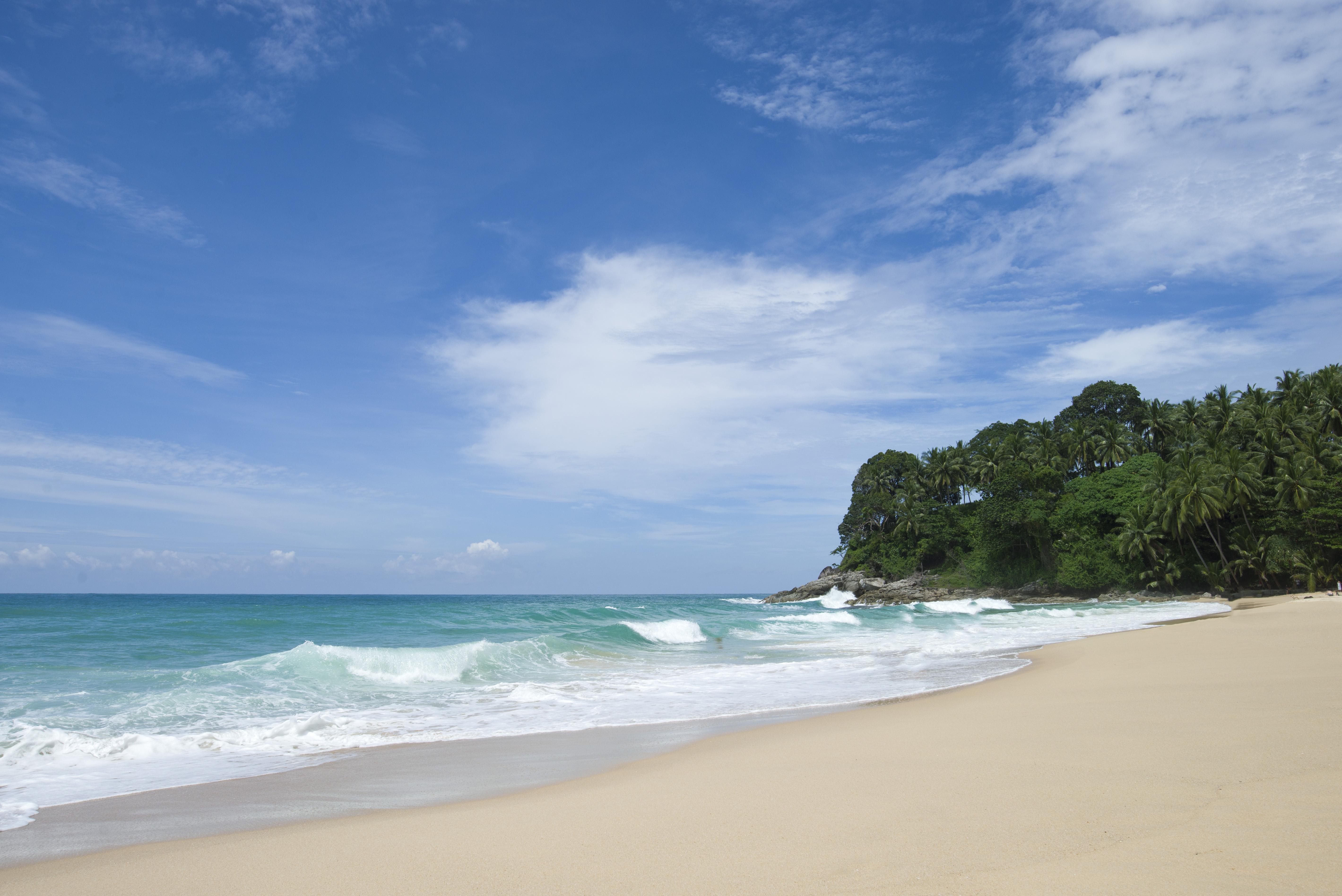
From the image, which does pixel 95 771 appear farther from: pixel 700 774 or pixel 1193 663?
pixel 1193 663

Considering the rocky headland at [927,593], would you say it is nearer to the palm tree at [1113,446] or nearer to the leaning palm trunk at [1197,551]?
the leaning palm trunk at [1197,551]

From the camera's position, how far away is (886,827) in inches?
158

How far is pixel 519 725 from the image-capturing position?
373 inches

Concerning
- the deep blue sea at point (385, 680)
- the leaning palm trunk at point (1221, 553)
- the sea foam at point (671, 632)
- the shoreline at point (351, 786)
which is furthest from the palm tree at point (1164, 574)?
the shoreline at point (351, 786)

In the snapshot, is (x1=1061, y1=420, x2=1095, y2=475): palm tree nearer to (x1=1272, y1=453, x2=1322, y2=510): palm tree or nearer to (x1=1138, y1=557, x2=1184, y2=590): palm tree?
(x1=1138, y1=557, x2=1184, y2=590): palm tree

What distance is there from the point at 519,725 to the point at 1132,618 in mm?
27173

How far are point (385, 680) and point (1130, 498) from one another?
157ft

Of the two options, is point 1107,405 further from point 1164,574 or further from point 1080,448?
point 1164,574

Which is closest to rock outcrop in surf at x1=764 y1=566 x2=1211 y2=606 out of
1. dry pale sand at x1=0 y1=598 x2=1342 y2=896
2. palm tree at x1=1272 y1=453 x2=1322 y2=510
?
palm tree at x1=1272 y1=453 x2=1322 y2=510

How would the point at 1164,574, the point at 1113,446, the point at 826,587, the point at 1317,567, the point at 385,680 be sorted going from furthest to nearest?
the point at 826,587 < the point at 1113,446 < the point at 1164,574 < the point at 1317,567 < the point at 385,680

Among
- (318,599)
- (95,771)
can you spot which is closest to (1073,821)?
(95,771)

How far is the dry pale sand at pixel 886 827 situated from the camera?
3244mm

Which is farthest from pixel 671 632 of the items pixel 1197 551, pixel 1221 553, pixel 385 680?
pixel 1197 551

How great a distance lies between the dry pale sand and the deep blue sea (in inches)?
119
